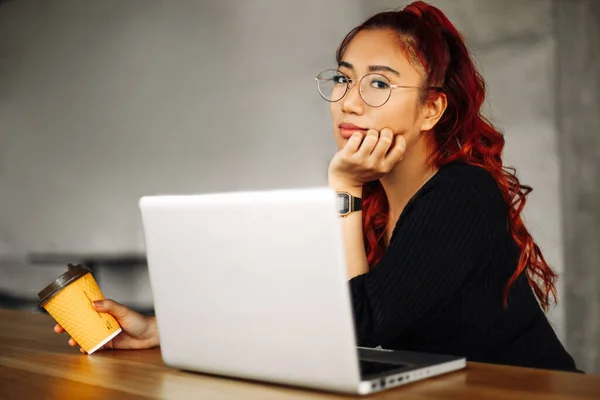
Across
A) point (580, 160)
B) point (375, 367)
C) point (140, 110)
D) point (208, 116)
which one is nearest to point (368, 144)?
point (375, 367)

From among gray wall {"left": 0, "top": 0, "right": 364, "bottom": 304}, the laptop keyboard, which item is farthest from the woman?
gray wall {"left": 0, "top": 0, "right": 364, "bottom": 304}

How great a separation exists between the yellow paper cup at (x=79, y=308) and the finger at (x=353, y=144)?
53 cm

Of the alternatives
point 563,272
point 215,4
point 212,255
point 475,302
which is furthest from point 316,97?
point 212,255

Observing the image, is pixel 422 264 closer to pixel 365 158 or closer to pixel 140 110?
pixel 365 158

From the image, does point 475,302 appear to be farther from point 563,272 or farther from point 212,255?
point 563,272

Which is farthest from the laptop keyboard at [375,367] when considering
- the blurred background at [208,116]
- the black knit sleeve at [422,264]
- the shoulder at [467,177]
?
the blurred background at [208,116]

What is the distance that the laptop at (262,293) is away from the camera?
0.88m

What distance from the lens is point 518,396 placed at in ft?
2.94

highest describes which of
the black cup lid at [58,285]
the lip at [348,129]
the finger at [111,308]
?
the lip at [348,129]

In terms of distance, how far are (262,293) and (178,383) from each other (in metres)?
0.21

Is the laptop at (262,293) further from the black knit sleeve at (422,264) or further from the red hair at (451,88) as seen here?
the red hair at (451,88)

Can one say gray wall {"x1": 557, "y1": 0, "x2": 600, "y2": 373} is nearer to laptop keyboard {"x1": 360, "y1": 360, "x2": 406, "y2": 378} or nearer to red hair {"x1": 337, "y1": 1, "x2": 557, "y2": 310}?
red hair {"x1": 337, "y1": 1, "x2": 557, "y2": 310}

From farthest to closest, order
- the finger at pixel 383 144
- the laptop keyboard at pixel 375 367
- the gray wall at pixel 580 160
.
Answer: the gray wall at pixel 580 160, the finger at pixel 383 144, the laptop keyboard at pixel 375 367

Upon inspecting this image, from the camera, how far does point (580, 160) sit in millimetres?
2756
